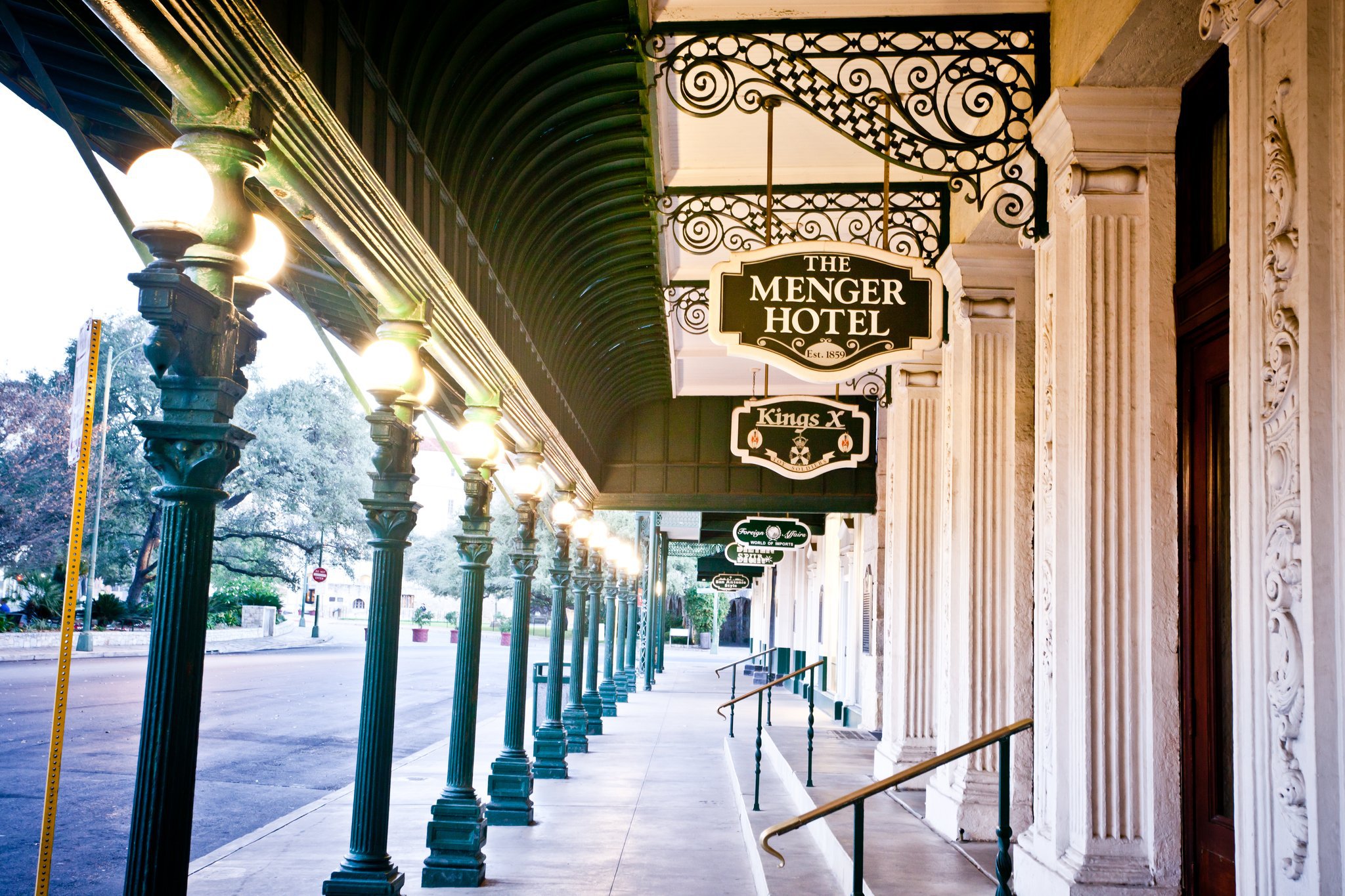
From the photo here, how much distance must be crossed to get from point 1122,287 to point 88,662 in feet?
91.2

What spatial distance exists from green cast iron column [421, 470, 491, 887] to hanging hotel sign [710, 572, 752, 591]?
2571 centimetres

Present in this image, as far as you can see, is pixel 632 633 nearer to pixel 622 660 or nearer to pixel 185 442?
pixel 622 660

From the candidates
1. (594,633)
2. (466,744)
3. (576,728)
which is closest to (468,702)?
(466,744)

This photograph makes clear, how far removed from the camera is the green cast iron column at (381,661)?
6262 mm

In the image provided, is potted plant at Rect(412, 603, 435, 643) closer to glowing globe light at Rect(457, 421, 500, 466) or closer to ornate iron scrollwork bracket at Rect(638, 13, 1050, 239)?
glowing globe light at Rect(457, 421, 500, 466)

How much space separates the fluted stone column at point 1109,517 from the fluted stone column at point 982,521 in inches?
65.3

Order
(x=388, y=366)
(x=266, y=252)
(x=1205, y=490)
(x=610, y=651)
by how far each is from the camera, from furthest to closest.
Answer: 1. (x=610, y=651)
2. (x=388, y=366)
3. (x=1205, y=490)
4. (x=266, y=252)

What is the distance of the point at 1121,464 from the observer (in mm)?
4641

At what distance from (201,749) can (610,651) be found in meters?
9.90

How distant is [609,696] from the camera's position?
22812mm

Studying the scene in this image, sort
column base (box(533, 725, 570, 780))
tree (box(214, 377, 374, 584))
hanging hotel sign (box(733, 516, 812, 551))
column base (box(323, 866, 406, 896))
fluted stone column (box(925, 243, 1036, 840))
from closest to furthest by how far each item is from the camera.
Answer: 1. column base (box(323, 866, 406, 896))
2. fluted stone column (box(925, 243, 1036, 840))
3. column base (box(533, 725, 570, 780))
4. hanging hotel sign (box(733, 516, 812, 551))
5. tree (box(214, 377, 374, 584))

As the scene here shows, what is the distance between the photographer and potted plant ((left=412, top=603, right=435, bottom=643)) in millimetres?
61172

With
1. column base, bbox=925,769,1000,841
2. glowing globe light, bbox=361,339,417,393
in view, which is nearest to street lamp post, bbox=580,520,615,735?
column base, bbox=925,769,1000,841

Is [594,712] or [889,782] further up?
[889,782]
